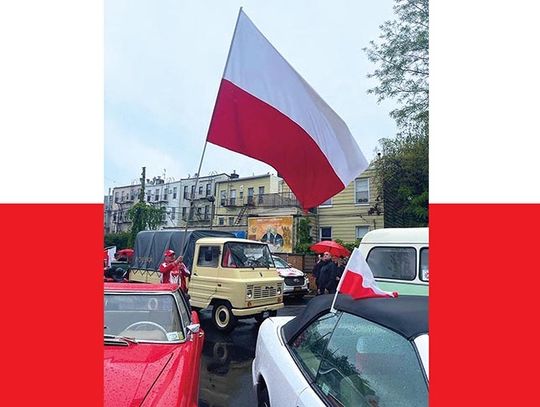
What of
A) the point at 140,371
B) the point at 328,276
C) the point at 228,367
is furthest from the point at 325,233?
the point at 140,371

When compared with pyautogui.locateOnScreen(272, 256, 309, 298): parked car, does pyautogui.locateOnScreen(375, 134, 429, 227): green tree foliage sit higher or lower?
higher

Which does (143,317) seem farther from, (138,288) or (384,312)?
(384,312)

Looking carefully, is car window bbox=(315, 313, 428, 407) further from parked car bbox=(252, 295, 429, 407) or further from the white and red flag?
the white and red flag

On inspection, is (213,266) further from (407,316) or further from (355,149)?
(407,316)

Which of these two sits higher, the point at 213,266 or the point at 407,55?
the point at 407,55

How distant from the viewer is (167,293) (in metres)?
3.73

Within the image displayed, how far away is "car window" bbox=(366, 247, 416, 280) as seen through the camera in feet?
22.4

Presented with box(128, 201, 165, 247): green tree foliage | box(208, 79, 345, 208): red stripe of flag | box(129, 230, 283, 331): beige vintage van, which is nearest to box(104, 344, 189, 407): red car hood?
box(208, 79, 345, 208): red stripe of flag

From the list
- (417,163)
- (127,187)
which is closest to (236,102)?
(417,163)

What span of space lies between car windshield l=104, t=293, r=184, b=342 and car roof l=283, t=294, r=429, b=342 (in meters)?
1.11

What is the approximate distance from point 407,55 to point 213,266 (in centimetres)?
910

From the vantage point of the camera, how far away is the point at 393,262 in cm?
711

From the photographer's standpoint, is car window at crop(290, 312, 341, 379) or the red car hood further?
car window at crop(290, 312, 341, 379)

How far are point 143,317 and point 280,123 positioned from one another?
2272mm
